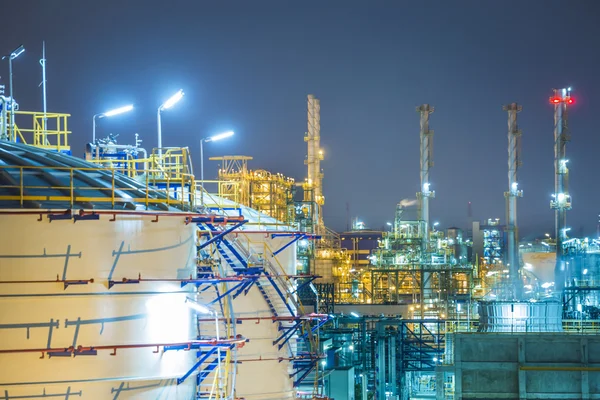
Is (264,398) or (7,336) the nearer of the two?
(7,336)

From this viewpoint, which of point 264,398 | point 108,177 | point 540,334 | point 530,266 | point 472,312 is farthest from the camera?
point 530,266

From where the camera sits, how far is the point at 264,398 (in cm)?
3077

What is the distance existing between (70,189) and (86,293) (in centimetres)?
240

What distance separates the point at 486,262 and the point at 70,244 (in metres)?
103

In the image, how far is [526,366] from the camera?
1296 inches

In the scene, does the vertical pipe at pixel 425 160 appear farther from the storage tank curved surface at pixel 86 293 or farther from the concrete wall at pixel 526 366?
the storage tank curved surface at pixel 86 293

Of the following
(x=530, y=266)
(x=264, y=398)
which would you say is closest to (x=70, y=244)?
(x=264, y=398)

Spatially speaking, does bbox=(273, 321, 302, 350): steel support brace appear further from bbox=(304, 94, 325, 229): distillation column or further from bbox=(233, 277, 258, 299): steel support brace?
bbox=(304, 94, 325, 229): distillation column

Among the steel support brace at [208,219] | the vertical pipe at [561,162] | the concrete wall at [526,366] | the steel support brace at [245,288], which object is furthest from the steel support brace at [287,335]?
the vertical pipe at [561,162]

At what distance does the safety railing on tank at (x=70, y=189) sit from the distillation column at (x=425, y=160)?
204 feet

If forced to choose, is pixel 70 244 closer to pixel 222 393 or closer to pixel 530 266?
pixel 222 393

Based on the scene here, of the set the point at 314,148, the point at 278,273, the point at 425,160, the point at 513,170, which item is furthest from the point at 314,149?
the point at 278,273

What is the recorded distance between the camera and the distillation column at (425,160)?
271 ft

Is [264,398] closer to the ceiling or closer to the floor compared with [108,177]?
closer to the floor
